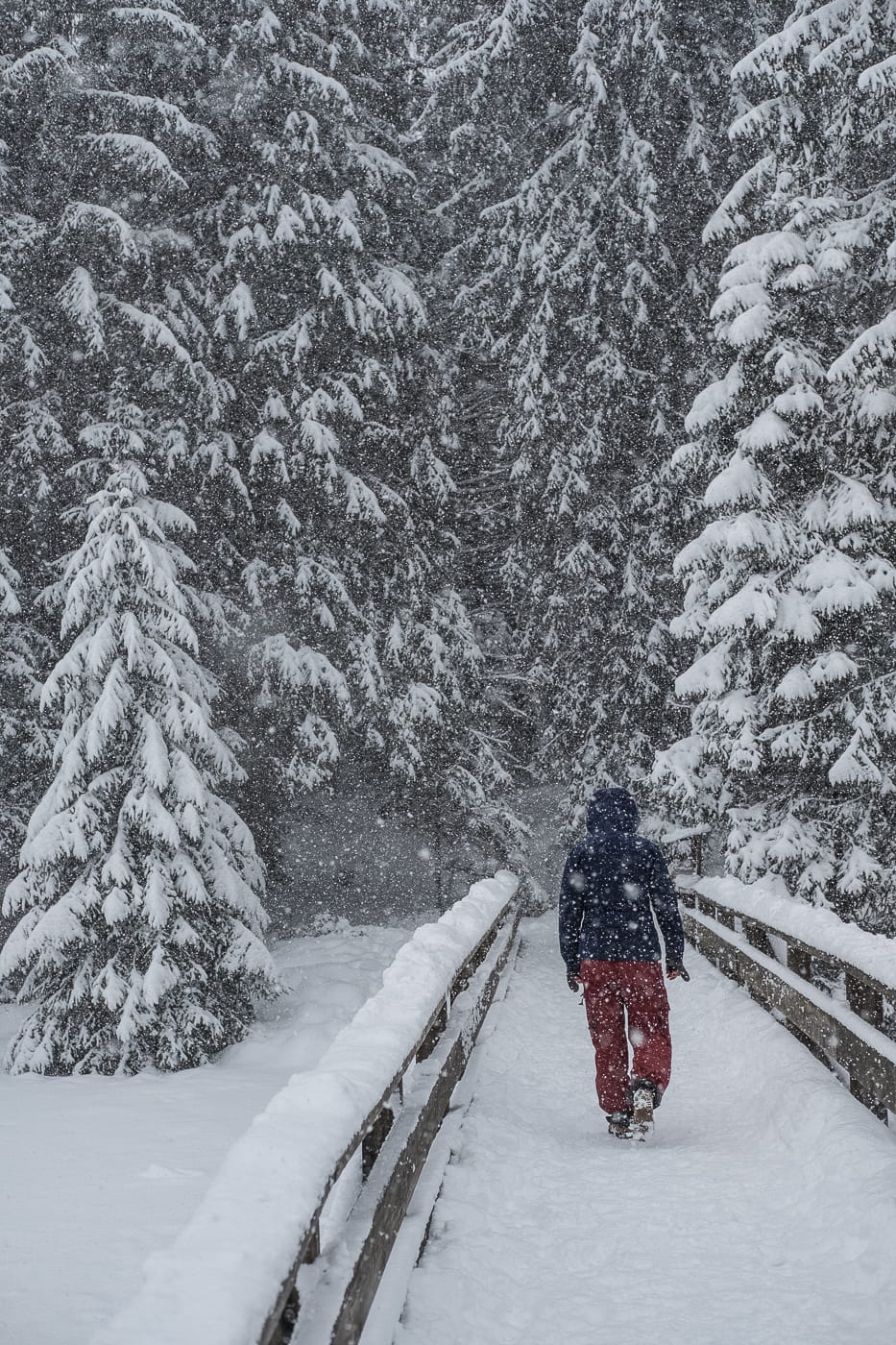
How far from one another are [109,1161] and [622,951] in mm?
3870

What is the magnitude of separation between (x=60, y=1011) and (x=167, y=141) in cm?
1243

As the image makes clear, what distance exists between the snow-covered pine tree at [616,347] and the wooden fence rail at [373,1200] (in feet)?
40.0

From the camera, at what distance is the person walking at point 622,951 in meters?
6.25

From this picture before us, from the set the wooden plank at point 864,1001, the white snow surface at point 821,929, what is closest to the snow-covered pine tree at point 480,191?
the white snow surface at point 821,929

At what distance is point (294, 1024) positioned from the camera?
12156mm

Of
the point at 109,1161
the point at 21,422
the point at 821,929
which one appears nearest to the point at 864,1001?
the point at 821,929

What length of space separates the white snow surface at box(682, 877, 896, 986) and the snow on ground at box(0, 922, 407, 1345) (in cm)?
383

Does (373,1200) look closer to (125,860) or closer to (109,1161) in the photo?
(109,1161)

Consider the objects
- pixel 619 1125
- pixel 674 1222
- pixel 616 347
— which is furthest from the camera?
pixel 616 347

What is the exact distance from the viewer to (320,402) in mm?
15445

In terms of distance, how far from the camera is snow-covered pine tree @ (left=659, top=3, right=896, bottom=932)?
11281 millimetres

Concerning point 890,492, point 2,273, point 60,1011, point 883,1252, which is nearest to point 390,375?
point 2,273

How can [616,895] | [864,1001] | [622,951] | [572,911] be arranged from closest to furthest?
[864,1001]
[622,951]
[616,895]
[572,911]

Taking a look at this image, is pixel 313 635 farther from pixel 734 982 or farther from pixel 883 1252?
pixel 883 1252
